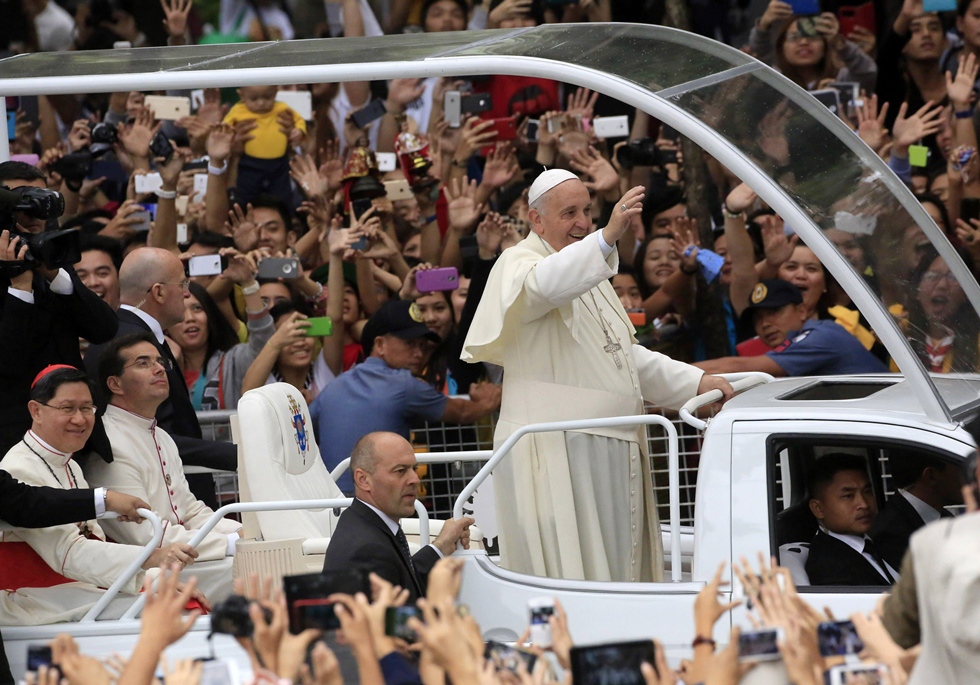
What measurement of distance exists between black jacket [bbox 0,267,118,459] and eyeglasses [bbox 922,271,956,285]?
3.19 m

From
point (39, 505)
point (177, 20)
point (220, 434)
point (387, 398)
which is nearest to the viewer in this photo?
point (39, 505)

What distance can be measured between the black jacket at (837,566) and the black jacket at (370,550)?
127 centimetres

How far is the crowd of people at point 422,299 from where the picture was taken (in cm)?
476

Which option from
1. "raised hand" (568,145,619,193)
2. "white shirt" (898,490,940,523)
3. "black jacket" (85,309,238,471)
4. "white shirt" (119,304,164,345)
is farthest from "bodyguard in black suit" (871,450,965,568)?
"raised hand" (568,145,619,193)

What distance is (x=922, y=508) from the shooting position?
478 cm

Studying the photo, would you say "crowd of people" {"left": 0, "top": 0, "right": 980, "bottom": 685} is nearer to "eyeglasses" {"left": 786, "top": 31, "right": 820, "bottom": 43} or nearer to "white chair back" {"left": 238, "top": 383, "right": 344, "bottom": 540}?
"eyeglasses" {"left": 786, "top": 31, "right": 820, "bottom": 43}

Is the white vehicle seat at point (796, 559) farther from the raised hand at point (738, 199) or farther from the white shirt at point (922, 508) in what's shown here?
the raised hand at point (738, 199)

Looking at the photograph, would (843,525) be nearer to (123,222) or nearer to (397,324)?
(397,324)

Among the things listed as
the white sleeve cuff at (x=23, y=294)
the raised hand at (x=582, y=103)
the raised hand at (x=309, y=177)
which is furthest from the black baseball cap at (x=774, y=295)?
the white sleeve cuff at (x=23, y=294)

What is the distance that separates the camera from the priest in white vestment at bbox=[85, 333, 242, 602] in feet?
18.6

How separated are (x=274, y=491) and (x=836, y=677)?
2954 millimetres

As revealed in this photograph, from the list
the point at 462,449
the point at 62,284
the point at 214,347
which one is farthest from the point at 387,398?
the point at 62,284

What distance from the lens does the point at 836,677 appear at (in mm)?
3084

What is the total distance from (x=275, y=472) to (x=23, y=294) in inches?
47.1
